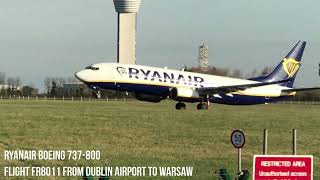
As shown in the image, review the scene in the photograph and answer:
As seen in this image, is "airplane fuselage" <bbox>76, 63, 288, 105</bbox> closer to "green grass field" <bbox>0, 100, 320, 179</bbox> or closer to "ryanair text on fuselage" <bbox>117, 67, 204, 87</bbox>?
"ryanair text on fuselage" <bbox>117, 67, 204, 87</bbox>

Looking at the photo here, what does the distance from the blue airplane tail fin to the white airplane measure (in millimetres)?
2334

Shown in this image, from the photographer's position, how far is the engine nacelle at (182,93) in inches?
2024

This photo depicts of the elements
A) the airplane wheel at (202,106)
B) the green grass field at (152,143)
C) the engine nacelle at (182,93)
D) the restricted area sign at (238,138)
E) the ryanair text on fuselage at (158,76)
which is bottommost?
the green grass field at (152,143)

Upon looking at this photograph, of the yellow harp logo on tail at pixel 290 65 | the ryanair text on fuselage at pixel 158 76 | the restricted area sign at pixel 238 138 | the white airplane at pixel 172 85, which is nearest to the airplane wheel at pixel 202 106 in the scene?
the white airplane at pixel 172 85

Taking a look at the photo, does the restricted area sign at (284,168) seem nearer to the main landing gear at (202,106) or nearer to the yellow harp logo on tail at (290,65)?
the main landing gear at (202,106)

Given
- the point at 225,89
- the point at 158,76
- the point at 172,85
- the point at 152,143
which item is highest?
the point at 158,76

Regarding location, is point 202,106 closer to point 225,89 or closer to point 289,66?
point 225,89

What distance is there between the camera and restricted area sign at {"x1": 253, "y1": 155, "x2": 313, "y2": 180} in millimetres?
10914

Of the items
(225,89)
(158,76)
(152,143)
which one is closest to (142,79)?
(158,76)

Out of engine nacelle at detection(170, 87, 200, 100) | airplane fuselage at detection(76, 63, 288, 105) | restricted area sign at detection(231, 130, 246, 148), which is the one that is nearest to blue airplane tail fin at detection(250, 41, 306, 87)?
airplane fuselage at detection(76, 63, 288, 105)

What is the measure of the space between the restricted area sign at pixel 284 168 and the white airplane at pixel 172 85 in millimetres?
39436

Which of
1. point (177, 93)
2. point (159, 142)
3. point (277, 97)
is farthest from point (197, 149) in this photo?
point (277, 97)

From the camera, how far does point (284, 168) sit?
431 inches

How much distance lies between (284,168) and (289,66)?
182ft
